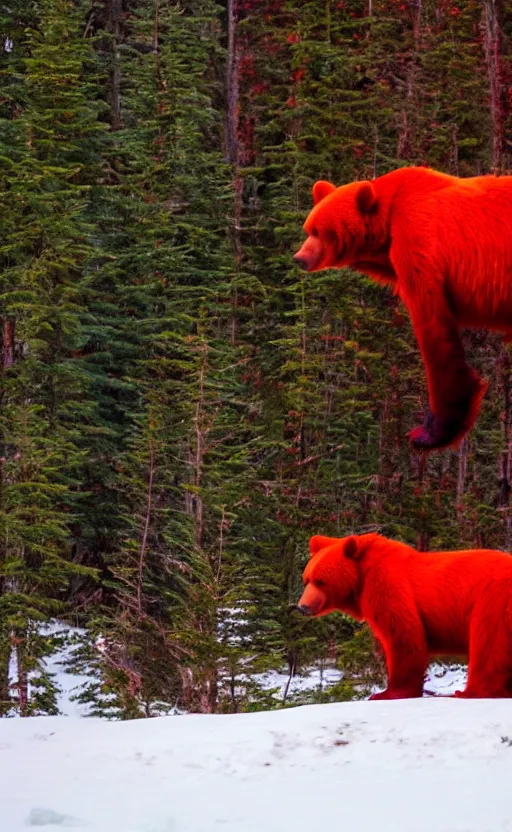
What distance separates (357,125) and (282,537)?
696 centimetres

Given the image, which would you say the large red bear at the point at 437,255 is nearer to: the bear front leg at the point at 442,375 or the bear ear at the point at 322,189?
the bear front leg at the point at 442,375

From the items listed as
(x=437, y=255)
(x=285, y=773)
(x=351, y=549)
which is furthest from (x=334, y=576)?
(x=437, y=255)

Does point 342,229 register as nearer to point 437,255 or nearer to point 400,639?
point 437,255

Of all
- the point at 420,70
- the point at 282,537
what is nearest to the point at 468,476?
the point at 282,537

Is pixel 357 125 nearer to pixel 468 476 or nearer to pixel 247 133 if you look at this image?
pixel 468 476

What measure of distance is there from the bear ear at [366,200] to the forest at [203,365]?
681cm

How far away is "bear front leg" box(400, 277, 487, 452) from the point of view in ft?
9.22

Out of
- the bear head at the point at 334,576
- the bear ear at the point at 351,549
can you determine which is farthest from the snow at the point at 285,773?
the bear ear at the point at 351,549

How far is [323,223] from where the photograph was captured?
3096 mm

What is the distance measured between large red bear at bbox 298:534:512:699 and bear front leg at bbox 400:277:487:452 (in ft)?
7.38

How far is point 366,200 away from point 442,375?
0.52 m

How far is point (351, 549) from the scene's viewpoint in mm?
5461

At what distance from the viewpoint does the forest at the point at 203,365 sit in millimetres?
12805

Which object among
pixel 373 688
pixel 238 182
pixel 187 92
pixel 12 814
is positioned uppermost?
pixel 187 92
